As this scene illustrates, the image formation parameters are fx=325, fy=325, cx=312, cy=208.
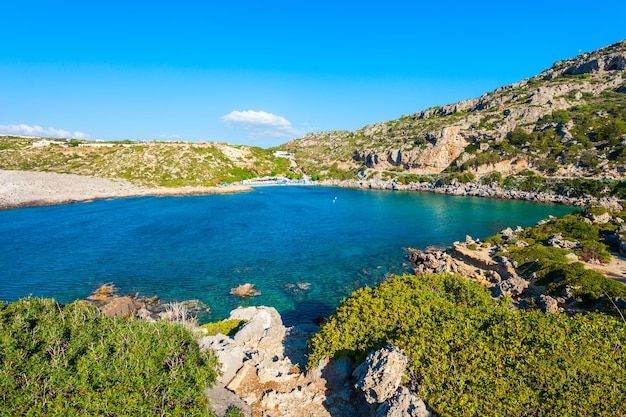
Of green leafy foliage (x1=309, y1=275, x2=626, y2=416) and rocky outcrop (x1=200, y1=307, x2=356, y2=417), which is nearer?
green leafy foliage (x1=309, y1=275, x2=626, y2=416)

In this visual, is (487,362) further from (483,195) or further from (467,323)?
(483,195)

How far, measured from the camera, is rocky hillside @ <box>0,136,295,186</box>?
110625mm

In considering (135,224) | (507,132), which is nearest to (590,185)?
(507,132)

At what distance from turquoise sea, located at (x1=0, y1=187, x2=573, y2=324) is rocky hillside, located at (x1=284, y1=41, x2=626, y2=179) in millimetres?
28432

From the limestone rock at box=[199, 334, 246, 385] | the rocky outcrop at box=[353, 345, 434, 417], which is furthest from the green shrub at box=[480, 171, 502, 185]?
the limestone rock at box=[199, 334, 246, 385]

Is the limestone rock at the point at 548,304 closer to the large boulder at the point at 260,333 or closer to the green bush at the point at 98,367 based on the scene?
the large boulder at the point at 260,333

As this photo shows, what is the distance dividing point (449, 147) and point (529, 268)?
96193 mm

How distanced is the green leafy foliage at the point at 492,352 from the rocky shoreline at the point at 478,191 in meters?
55.2

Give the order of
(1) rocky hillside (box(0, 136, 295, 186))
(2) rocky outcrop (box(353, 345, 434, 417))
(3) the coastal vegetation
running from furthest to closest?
(1) rocky hillside (box(0, 136, 295, 186)), (3) the coastal vegetation, (2) rocky outcrop (box(353, 345, 434, 417))

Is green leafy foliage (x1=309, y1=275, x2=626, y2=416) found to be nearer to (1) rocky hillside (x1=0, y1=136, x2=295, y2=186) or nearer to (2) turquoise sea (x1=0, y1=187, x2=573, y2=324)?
(2) turquoise sea (x1=0, y1=187, x2=573, y2=324)

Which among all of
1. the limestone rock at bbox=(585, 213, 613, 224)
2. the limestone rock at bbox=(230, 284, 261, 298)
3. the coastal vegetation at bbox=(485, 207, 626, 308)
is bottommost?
the limestone rock at bbox=(230, 284, 261, 298)

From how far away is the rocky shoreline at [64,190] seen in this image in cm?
7594

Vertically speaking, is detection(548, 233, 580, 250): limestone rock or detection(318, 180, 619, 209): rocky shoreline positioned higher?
detection(318, 180, 619, 209): rocky shoreline

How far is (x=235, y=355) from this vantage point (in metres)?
14.5
